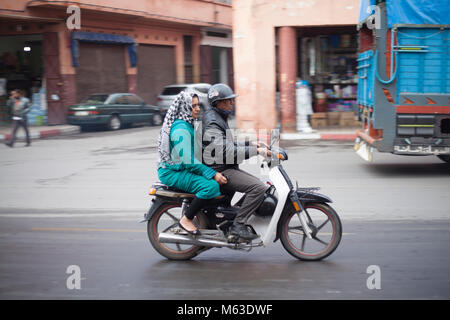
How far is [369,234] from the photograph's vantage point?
5918mm

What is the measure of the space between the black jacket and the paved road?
3.29 feet

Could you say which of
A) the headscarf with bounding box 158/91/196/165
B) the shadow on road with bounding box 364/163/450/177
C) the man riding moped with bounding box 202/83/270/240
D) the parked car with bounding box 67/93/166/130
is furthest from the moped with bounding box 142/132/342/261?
the parked car with bounding box 67/93/166/130

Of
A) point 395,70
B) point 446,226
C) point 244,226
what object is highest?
point 395,70

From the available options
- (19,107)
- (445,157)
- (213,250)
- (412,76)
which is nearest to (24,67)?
(19,107)

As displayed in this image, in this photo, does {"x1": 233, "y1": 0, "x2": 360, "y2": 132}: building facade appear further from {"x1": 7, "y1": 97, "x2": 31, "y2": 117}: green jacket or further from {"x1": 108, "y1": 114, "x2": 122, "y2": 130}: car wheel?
{"x1": 7, "y1": 97, "x2": 31, "y2": 117}: green jacket

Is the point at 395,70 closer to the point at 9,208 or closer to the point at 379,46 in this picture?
the point at 379,46

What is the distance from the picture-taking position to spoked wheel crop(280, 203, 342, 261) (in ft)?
16.1

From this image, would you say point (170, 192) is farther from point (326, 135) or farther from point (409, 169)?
point (326, 135)

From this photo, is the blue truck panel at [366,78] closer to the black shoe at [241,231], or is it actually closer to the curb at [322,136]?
the curb at [322,136]

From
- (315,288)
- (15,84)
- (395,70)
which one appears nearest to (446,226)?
(315,288)

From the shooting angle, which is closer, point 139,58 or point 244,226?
point 244,226

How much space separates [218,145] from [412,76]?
18.6 feet

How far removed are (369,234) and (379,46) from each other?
4.51 meters

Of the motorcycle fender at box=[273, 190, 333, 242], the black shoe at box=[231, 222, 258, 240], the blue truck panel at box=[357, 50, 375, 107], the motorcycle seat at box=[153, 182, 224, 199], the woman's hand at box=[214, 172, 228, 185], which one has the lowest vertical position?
the black shoe at box=[231, 222, 258, 240]
